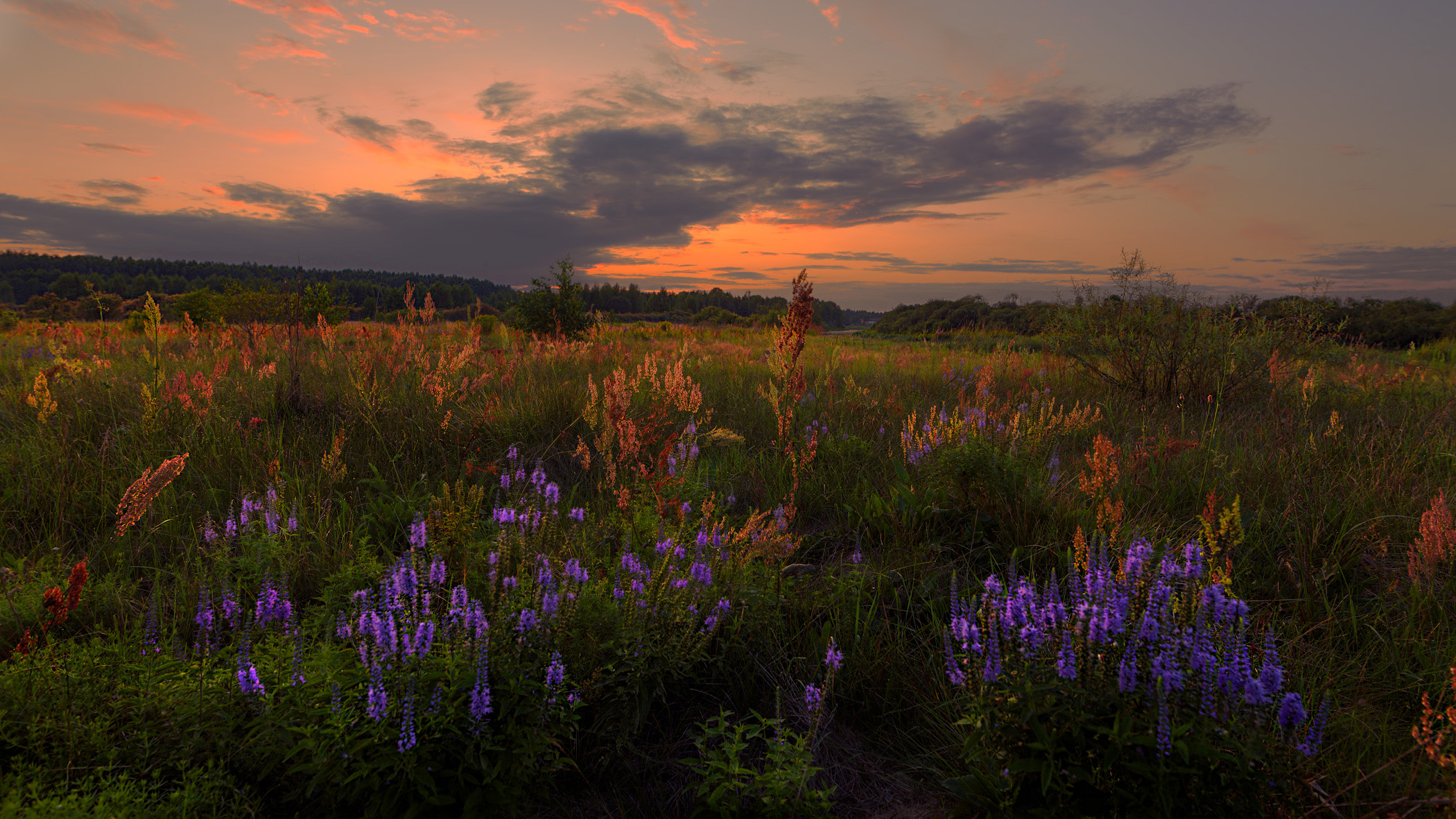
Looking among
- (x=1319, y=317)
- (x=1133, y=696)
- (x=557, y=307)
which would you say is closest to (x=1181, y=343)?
(x=1319, y=317)

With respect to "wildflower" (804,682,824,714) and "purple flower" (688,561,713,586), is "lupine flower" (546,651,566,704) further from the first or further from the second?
"wildflower" (804,682,824,714)

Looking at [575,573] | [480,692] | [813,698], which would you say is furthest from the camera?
[575,573]

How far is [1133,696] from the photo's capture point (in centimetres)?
148

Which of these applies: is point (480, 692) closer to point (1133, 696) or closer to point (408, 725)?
point (408, 725)

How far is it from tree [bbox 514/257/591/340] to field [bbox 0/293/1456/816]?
8.54 m

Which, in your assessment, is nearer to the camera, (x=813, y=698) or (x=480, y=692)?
(x=480, y=692)

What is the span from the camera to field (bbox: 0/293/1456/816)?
156 centimetres

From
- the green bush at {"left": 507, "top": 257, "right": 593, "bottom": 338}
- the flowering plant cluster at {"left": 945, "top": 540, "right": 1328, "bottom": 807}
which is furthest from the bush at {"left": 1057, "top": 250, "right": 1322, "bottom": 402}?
the green bush at {"left": 507, "top": 257, "right": 593, "bottom": 338}

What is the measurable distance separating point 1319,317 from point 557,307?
12919 millimetres

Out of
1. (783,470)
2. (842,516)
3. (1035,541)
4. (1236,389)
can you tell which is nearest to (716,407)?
(783,470)

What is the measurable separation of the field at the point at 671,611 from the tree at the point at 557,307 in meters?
8.54

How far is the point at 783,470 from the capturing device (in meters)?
Result: 4.14

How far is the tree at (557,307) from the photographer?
13.4 metres

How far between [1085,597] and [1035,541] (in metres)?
1.38
